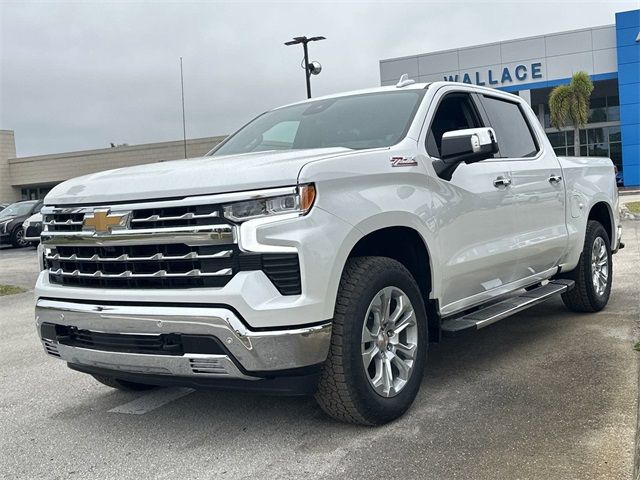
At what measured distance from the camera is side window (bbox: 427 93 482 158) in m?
4.42

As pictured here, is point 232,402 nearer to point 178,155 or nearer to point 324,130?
point 324,130

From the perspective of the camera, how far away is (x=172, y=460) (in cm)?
349

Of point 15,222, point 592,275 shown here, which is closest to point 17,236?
point 15,222

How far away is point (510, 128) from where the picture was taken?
5.53 m

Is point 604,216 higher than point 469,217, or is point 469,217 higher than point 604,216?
point 469,217

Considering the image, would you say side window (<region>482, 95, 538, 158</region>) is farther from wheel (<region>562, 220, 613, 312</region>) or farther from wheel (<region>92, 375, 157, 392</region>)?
wheel (<region>92, 375, 157, 392</region>)

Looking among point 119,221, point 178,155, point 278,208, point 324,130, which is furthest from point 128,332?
point 178,155

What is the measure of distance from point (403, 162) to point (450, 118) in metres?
1.07

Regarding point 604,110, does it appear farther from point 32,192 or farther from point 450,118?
point 32,192

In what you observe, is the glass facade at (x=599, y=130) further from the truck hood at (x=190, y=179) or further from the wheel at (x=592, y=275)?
the truck hood at (x=190, y=179)

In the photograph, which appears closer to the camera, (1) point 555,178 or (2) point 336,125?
(2) point 336,125

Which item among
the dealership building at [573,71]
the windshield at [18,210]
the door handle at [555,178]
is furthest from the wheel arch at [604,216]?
the dealership building at [573,71]

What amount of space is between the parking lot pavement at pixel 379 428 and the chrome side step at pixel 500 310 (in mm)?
398

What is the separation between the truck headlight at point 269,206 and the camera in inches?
128
